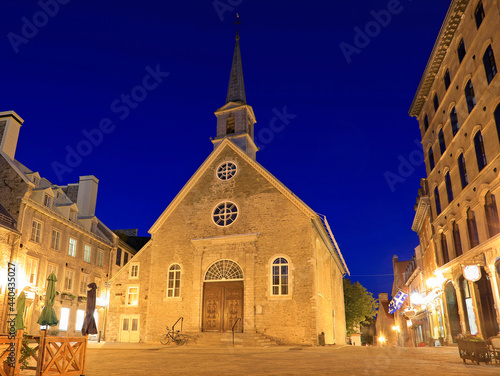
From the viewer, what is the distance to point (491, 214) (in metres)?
15.7

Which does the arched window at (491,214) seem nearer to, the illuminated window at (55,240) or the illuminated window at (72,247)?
the illuminated window at (55,240)

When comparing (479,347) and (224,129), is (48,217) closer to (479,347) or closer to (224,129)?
(224,129)

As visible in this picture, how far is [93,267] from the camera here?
100 ft

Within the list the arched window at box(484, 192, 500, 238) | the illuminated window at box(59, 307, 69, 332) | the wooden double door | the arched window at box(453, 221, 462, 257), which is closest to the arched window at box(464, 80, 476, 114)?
the arched window at box(484, 192, 500, 238)

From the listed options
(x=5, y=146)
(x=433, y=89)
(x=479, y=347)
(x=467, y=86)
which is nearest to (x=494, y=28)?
(x=467, y=86)

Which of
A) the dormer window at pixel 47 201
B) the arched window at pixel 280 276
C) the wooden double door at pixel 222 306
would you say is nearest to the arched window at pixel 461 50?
the arched window at pixel 280 276

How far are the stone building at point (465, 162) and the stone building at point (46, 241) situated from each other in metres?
22.4

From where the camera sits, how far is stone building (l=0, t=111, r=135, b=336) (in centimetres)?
2310

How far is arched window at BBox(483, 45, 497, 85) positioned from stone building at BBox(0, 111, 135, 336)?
23874 mm

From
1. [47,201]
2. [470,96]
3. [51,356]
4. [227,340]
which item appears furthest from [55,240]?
[470,96]

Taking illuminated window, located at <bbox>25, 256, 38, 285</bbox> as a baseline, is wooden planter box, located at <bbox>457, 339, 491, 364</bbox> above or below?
below

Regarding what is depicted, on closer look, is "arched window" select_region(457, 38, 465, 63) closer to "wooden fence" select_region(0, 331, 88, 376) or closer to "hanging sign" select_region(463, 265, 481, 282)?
"hanging sign" select_region(463, 265, 481, 282)

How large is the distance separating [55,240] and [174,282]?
889 cm

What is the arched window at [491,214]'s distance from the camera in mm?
15266
